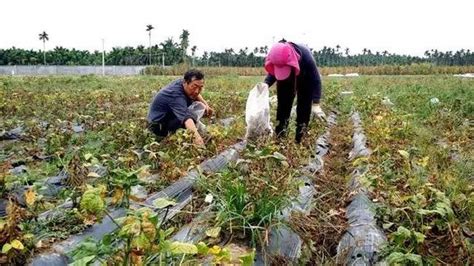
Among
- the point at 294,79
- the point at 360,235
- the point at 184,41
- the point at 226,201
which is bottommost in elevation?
the point at 360,235

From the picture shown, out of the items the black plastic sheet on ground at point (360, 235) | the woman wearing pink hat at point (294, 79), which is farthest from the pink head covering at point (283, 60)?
the black plastic sheet on ground at point (360, 235)

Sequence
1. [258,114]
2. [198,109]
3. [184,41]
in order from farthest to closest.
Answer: [184,41], [198,109], [258,114]

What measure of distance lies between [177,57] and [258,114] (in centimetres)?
4667

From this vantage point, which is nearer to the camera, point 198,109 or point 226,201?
point 226,201

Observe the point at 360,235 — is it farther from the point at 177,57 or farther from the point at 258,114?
the point at 177,57

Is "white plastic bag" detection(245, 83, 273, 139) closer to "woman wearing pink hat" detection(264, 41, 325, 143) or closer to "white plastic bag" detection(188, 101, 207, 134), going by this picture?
"woman wearing pink hat" detection(264, 41, 325, 143)

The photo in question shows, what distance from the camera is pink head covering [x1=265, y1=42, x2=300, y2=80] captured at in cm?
463

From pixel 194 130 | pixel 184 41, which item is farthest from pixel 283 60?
pixel 184 41

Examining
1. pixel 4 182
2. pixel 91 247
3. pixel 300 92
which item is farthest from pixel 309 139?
pixel 91 247

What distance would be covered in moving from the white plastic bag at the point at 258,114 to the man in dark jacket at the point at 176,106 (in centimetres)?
55

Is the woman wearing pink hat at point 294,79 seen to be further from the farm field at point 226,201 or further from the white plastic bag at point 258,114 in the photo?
the farm field at point 226,201

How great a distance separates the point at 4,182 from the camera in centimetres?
317

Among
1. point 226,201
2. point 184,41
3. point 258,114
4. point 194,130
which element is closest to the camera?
point 226,201

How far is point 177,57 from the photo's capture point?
50.5 m
